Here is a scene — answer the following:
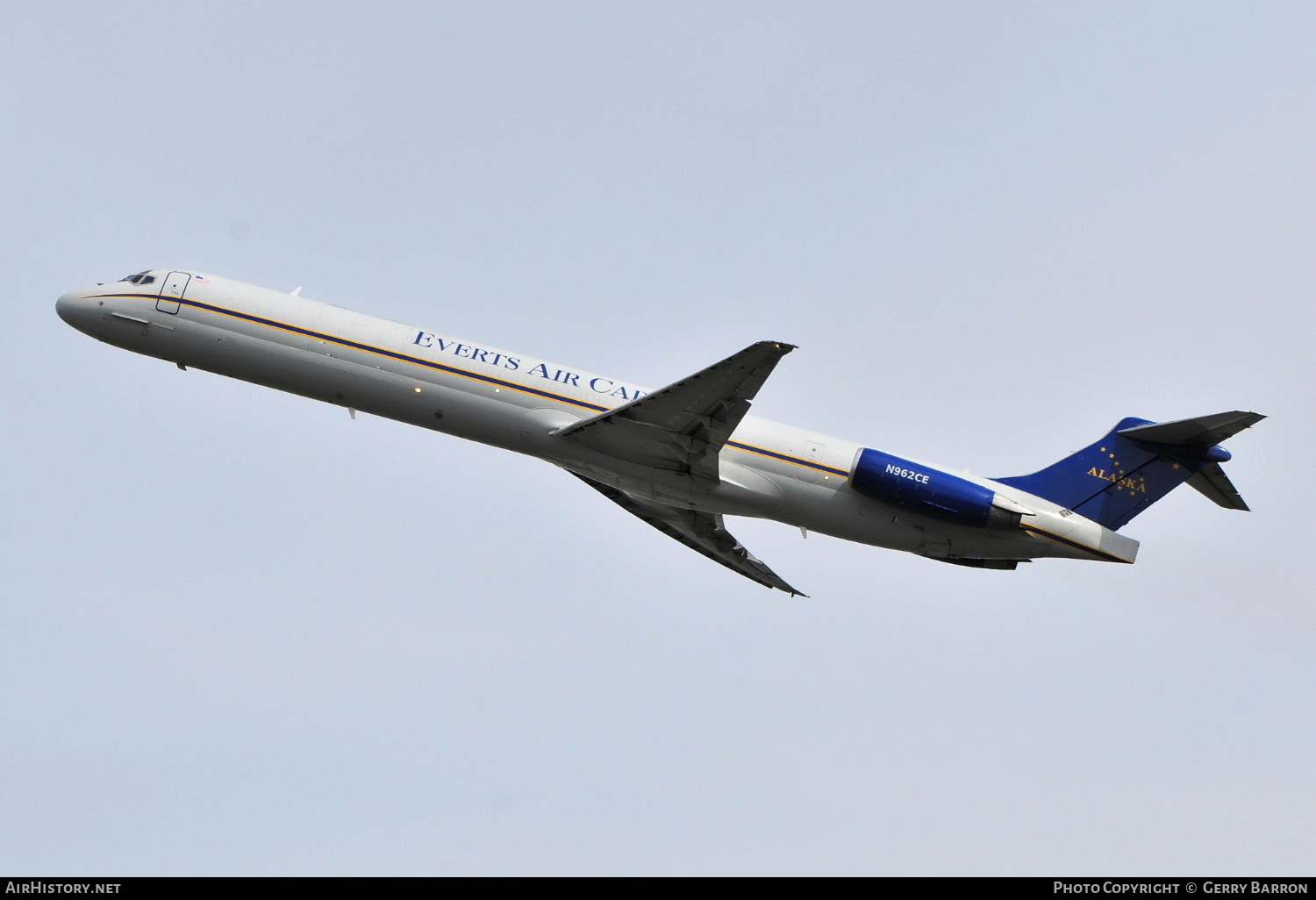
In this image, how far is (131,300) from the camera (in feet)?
108

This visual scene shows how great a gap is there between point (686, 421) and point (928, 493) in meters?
6.20

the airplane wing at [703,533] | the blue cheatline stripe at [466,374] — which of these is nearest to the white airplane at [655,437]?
the blue cheatline stripe at [466,374]

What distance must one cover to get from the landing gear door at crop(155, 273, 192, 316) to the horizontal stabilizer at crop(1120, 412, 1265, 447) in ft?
81.6

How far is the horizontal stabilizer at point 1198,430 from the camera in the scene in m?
30.6

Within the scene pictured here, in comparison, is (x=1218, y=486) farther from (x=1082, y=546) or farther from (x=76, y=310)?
(x=76, y=310)

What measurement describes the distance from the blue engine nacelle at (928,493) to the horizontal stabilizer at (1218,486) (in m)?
5.43

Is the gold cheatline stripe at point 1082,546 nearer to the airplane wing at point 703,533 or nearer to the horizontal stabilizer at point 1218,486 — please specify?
the horizontal stabilizer at point 1218,486

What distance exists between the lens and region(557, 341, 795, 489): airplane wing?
95.2 ft

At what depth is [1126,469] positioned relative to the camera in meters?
33.0

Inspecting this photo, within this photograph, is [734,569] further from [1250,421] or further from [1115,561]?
[1250,421]

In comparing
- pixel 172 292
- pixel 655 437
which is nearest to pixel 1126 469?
pixel 655 437

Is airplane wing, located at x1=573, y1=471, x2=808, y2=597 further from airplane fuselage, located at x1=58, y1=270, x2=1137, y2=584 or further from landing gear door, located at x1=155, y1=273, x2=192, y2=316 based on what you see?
landing gear door, located at x1=155, y1=273, x2=192, y2=316

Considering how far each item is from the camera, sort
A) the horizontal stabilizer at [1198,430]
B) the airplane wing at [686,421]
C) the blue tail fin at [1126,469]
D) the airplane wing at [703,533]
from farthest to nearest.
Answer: the airplane wing at [703,533] → the blue tail fin at [1126,469] → the horizontal stabilizer at [1198,430] → the airplane wing at [686,421]

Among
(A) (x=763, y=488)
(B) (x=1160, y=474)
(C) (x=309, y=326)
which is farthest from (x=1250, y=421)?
(C) (x=309, y=326)
